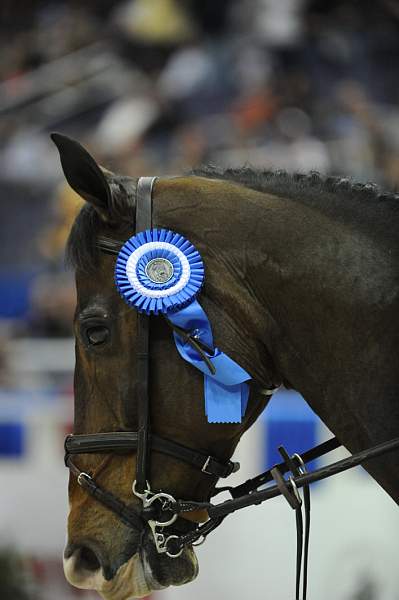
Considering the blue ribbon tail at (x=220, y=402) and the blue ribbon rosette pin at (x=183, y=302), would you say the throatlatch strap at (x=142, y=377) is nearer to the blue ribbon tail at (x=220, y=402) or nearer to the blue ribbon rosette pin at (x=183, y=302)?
the blue ribbon rosette pin at (x=183, y=302)

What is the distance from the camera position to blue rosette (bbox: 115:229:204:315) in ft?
6.73

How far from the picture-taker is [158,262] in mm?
2090

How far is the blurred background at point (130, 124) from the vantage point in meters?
4.71

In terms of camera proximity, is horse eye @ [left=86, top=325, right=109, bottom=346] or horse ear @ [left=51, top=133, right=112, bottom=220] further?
horse eye @ [left=86, top=325, right=109, bottom=346]

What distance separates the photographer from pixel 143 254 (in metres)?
2.07

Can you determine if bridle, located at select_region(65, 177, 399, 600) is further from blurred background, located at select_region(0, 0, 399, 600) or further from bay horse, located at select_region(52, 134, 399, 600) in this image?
blurred background, located at select_region(0, 0, 399, 600)

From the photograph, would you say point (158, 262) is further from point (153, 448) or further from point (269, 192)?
point (153, 448)

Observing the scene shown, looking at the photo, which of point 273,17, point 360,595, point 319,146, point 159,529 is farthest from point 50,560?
point 273,17

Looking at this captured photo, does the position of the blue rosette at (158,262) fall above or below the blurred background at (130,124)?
below

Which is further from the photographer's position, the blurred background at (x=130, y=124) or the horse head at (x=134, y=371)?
the blurred background at (x=130, y=124)

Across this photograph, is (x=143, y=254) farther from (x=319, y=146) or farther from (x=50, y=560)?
(x=319, y=146)

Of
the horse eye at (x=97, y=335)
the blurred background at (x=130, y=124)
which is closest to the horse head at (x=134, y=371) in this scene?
the horse eye at (x=97, y=335)

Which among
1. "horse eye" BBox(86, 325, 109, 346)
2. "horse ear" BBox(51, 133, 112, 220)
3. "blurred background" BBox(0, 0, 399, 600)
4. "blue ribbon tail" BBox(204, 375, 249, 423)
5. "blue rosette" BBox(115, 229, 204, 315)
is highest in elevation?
"blurred background" BBox(0, 0, 399, 600)

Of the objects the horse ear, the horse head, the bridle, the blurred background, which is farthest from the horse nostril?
the blurred background
